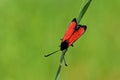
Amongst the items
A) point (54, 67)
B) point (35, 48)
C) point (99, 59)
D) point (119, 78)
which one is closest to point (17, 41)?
point (35, 48)

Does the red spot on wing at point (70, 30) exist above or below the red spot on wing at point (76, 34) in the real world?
above

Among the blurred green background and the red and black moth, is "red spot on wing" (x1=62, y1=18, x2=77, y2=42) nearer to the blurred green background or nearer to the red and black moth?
the red and black moth

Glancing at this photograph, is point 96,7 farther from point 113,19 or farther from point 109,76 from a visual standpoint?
point 109,76

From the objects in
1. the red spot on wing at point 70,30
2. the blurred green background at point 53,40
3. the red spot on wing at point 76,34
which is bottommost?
the red spot on wing at point 76,34

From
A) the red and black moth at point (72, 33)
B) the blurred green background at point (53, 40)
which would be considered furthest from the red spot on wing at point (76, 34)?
the blurred green background at point (53, 40)

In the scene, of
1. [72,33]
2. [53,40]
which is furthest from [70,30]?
[53,40]

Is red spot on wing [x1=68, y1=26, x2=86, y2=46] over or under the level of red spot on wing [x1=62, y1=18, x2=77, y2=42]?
under

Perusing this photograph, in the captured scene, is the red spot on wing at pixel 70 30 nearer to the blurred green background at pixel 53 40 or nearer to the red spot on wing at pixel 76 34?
the red spot on wing at pixel 76 34

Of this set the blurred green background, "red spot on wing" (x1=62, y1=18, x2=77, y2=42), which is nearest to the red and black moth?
"red spot on wing" (x1=62, y1=18, x2=77, y2=42)
